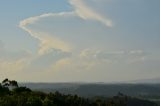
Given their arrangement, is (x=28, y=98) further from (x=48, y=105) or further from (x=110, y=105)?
(x=110, y=105)

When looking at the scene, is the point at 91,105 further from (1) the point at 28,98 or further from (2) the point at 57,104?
(1) the point at 28,98

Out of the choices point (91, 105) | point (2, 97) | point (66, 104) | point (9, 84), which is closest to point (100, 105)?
point (91, 105)

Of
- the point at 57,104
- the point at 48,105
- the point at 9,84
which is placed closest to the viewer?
the point at 48,105

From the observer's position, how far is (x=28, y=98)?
13662cm

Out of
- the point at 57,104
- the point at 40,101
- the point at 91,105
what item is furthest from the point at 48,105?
the point at 91,105

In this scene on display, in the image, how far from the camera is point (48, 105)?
13200cm

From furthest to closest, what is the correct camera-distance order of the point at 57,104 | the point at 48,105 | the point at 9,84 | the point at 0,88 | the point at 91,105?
1. the point at 91,105
2. the point at 9,84
3. the point at 0,88
4. the point at 57,104
5. the point at 48,105

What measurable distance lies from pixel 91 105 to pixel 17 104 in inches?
1985

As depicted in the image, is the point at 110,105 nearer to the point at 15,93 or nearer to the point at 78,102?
the point at 78,102

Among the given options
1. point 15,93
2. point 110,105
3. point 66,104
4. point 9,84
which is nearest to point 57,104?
point 66,104

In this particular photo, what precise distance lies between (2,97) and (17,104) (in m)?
7.62

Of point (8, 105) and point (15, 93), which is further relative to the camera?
point (15, 93)

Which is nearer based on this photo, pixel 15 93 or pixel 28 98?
pixel 28 98

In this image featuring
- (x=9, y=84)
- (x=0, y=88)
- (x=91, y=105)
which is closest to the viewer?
(x=0, y=88)
